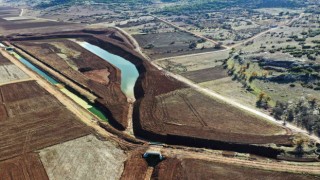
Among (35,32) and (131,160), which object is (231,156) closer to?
(131,160)

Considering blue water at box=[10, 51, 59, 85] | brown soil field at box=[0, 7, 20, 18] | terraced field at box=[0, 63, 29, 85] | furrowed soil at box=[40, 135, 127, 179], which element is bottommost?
brown soil field at box=[0, 7, 20, 18]

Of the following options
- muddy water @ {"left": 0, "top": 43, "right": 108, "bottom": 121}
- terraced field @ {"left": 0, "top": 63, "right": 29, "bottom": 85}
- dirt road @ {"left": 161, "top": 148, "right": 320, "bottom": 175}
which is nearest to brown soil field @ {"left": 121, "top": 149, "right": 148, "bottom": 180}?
dirt road @ {"left": 161, "top": 148, "right": 320, "bottom": 175}

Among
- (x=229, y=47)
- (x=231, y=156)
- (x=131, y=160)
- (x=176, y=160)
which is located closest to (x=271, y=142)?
(x=231, y=156)

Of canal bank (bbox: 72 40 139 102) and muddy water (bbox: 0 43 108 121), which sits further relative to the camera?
canal bank (bbox: 72 40 139 102)

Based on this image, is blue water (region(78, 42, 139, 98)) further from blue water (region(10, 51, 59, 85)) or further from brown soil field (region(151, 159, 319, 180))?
brown soil field (region(151, 159, 319, 180))

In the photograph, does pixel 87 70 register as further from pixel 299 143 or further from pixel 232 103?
pixel 299 143

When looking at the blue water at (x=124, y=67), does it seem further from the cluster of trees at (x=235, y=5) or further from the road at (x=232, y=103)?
the cluster of trees at (x=235, y=5)
